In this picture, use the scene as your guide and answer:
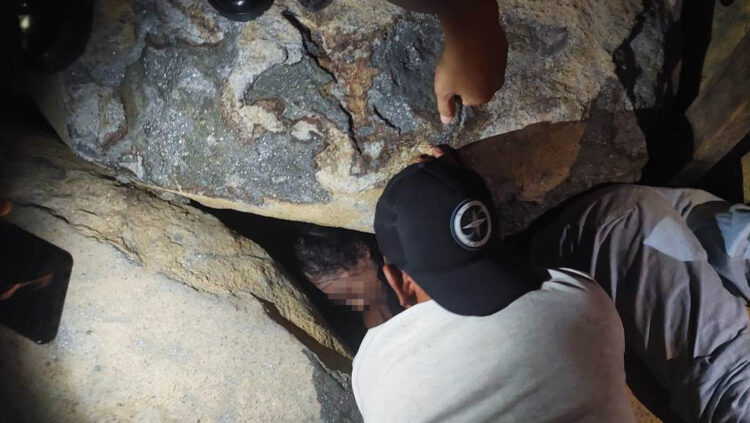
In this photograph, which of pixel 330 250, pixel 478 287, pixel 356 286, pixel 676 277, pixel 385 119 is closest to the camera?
pixel 478 287

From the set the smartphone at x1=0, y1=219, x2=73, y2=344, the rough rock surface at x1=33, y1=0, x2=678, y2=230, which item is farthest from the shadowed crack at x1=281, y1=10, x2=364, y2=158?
the smartphone at x1=0, y1=219, x2=73, y2=344

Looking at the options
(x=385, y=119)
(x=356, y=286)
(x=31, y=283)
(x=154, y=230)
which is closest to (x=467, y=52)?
(x=385, y=119)

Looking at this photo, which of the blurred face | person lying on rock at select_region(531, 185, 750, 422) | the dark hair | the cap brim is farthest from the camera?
the dark hair

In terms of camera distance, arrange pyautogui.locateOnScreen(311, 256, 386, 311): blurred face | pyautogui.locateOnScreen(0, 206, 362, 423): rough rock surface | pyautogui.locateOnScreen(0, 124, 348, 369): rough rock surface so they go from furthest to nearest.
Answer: pyautogui.locateOnScreen(311, 256, 386, 311): blurred face
pyautogui.locateOnScreen(0, 124, 348, 369): rough rock surface
pyautogui.locateOnScreen(0, 206, 362, 423): rough rock surface

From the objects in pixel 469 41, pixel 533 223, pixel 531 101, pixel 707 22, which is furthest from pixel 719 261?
pixel 469 41

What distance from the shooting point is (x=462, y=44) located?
1504 millimetres

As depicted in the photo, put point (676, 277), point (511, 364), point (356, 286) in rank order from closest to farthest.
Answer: point (511, 364) < point (676, 277) < point (356, 286)

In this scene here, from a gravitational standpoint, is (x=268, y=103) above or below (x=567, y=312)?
above

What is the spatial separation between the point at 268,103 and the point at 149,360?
1.00 metres

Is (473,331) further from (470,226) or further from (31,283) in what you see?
(31,283)

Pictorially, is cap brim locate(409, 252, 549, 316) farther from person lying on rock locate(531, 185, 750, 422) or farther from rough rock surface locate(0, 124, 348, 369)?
person lying on rock locate(531, 185, 750, 422)

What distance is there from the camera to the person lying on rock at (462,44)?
4.69 ft

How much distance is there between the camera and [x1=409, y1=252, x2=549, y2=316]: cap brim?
1.34 metres

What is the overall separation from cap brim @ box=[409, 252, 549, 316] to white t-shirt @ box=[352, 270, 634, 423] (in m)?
0.02
